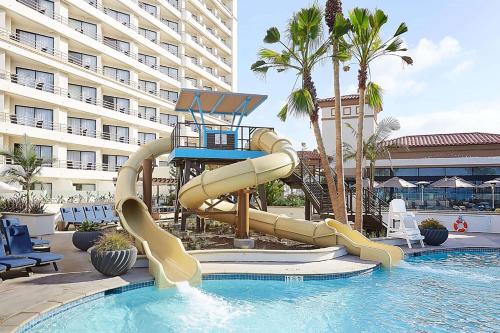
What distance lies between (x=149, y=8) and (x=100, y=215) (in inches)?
1505

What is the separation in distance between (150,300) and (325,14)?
1362 centimetres

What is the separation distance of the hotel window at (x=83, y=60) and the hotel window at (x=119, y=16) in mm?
6659

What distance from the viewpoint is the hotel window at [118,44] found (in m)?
46.4

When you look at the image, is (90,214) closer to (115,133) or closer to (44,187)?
(44,187)

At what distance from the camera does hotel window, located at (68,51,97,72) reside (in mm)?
41188

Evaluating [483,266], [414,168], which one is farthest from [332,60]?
[414,168]

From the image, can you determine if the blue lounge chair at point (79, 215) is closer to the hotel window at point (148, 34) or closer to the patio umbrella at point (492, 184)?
the patio umbrella at point (492, 184)

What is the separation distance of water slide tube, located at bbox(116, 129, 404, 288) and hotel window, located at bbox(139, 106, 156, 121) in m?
35.2

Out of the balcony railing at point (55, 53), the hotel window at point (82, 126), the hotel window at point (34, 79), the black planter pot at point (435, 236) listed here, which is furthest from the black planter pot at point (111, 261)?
the hotel window at point (82, 126)

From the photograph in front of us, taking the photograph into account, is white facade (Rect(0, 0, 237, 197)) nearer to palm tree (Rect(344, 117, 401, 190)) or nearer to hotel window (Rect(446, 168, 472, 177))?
palm tree (Rect(344, 117, 401, 190))

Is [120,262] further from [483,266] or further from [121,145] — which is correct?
[121,145]

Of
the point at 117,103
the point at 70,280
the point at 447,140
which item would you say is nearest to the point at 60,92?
the point at 117,103

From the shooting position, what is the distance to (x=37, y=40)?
3756 cm

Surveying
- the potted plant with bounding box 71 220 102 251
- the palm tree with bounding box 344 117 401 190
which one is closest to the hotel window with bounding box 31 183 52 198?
the potted plant with bounding box 71 220 102 251
